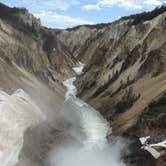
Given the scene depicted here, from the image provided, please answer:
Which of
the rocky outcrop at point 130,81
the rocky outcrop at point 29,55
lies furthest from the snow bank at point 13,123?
the rocky outcrop at point 29,55

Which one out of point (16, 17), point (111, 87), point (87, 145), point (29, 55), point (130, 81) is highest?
point (16, 17)

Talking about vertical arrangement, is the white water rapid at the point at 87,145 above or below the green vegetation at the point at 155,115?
below

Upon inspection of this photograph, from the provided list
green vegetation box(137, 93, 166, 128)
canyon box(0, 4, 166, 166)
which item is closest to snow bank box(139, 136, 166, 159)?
canyon box(0, 4, 166, 166)

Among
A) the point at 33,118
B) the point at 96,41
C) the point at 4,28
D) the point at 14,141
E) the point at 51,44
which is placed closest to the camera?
the point at 14,141

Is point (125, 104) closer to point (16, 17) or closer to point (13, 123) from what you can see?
point (13, 123)

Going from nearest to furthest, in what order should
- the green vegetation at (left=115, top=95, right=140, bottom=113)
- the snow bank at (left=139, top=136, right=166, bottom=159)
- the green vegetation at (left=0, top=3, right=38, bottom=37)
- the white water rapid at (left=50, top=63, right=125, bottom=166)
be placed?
the snow bank at (left=139, top=136, right=166, bottom=159) < the white water rapid at (left=50, top=63, right=125, bottom=166) < the green vegetation at (left=115, top=95, right=140, bottom=113) < the green vegetation at (left=0, top=3, right=38, bottom=37)

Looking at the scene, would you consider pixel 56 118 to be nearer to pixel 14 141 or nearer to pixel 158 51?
pixel 14 141

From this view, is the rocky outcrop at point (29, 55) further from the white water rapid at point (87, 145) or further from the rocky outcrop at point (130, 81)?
the white water rapid at point (87, 145)

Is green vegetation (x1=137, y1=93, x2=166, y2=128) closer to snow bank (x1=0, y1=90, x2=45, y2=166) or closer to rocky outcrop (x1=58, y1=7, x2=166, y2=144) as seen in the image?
rocky outcrop (x1=58, y1=7, x2=166, y2=144)

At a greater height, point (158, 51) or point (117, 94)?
point (158, 51)

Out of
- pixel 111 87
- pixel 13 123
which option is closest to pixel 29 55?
pixel 111 87

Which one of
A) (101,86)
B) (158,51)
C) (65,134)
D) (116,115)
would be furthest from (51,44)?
(65,134)
